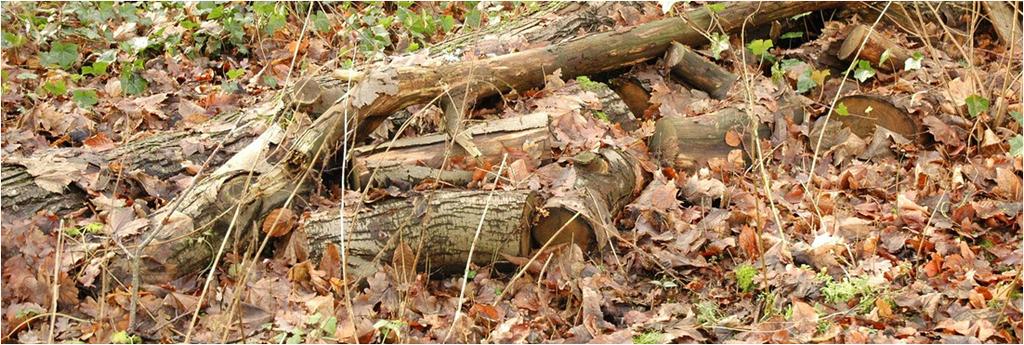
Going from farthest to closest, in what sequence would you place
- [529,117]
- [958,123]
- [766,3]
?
[766,3] → [958,123] → [529,117]

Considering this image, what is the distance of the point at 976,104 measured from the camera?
552 cm

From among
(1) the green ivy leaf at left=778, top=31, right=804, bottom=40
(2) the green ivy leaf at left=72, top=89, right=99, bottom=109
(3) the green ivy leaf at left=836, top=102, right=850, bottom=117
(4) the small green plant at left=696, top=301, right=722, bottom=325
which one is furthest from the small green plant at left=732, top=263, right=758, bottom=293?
(2) the green ivy leaf at left=72, top=89, right=99, bottom=109

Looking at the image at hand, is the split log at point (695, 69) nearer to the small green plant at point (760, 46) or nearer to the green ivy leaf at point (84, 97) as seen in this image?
the small green plant at point (760, 46)

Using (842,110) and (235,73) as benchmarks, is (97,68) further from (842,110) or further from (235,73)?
(842,110)

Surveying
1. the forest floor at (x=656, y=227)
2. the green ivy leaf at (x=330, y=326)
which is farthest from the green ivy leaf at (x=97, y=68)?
the green ivy leaf at (x=330, y=326)

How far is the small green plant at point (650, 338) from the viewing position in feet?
12.0

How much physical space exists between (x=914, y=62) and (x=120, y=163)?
191 inches

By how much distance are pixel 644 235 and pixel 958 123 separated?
2.34 m

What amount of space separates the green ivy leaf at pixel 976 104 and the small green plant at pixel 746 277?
2289 mm

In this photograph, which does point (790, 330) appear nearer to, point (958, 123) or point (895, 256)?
point (895, 256)

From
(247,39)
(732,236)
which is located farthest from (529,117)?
(247,39)

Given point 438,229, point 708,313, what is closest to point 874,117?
point 708,313

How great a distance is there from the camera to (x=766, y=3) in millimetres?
6801

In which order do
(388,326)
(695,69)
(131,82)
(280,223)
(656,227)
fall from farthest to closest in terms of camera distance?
(131,82) → (695,69) → (656,227) → (280,223) → (388,326)
